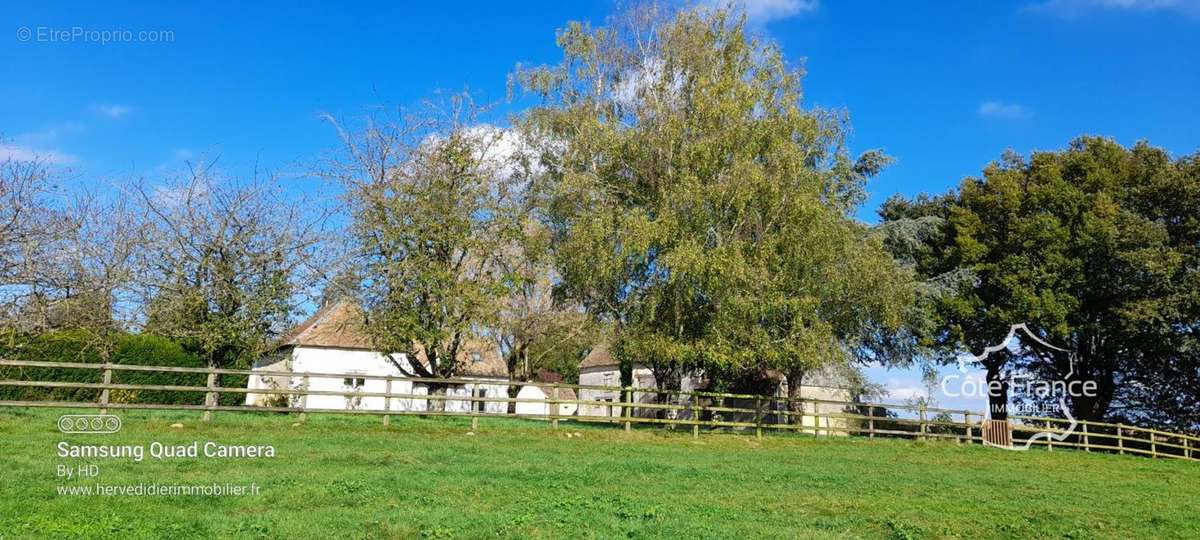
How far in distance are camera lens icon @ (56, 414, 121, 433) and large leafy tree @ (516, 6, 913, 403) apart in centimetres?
1129

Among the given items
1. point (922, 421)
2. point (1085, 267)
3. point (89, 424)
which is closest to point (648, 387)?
point (922, 421)

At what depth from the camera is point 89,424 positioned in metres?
14.0

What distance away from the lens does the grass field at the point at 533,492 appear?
693 cm

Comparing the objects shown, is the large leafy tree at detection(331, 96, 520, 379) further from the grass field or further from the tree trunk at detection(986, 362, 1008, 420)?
the tree trunk at detection(986, 362, 1008, 420)

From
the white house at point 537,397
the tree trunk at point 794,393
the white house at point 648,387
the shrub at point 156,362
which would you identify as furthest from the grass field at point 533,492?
the white house at point 537,397

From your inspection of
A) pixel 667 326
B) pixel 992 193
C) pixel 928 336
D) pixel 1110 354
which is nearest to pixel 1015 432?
pixel 928 336

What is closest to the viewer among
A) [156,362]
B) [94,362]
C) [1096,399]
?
[94,362]

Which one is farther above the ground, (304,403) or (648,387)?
(648,387)

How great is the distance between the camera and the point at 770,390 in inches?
1055

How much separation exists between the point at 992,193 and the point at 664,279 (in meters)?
18.0

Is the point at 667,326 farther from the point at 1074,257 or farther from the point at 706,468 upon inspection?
the point at 1074,257

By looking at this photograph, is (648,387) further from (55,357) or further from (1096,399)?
(55,357)

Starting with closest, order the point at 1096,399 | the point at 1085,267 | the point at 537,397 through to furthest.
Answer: the point at 1085,267 < the point at 1096,399 < the point at 537,397

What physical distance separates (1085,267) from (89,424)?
30946 millimetres
